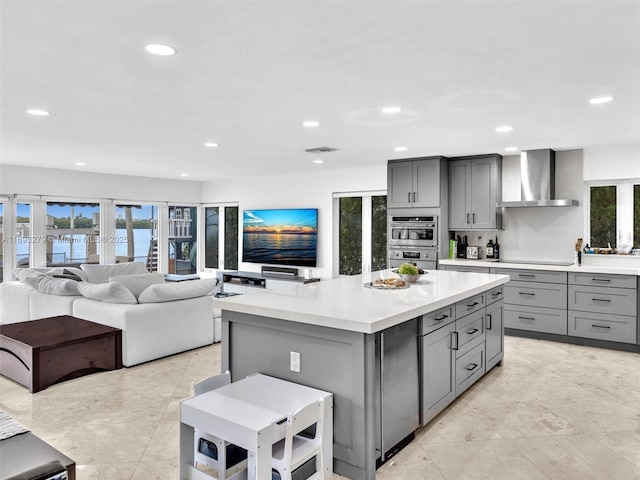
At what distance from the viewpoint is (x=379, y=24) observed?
6.86 feet

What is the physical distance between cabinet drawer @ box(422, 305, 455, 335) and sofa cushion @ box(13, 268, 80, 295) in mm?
3916

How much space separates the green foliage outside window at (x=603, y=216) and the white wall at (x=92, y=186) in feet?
23.2

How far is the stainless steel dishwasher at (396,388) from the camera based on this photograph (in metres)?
2.44

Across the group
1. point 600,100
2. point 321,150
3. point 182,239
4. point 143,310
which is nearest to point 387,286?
point 600,100

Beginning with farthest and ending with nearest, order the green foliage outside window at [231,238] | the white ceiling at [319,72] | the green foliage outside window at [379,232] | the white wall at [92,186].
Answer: the green foliage outside window at [231,238] < the green foliage outside window at [379,232] < the white wall at [92,186] < the white ceiling at [319,72]

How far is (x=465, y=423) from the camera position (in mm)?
3072

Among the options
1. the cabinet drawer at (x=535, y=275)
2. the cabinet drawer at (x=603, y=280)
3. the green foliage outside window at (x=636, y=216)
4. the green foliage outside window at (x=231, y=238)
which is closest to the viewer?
the cabinet drawer at (x=603, y=280)

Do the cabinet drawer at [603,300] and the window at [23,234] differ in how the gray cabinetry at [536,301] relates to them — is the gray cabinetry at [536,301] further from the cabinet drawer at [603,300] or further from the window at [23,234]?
the window at [23,234]

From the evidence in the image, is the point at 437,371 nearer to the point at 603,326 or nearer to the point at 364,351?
the point at 364,351

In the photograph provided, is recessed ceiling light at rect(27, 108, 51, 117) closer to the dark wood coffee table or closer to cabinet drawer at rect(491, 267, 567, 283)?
the dark wood coffee table

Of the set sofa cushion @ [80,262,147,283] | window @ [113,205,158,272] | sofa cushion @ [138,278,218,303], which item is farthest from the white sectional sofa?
window @ [113,205,158,272]

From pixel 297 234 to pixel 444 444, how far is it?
5.37 metres

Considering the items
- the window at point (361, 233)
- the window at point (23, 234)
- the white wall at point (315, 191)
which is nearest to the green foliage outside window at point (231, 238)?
the white wall at point (315, 191)

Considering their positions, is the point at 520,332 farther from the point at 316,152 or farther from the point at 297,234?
the point at 297,234
